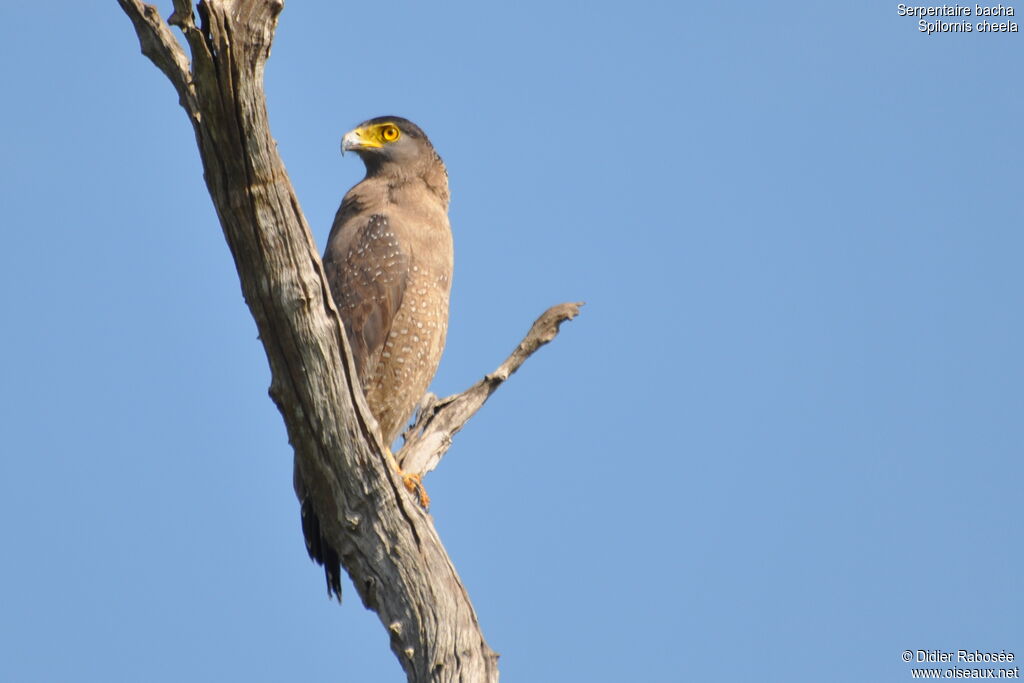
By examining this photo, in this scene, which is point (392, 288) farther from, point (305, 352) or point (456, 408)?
point (305, 352)

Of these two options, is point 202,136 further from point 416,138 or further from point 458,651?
point 416,138

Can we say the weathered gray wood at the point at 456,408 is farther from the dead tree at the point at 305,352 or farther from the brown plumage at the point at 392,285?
the dead tree at the point at 305,352

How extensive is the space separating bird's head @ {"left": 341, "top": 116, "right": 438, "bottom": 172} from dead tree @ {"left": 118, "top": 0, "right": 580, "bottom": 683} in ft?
8.82

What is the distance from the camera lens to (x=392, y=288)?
7.70 metres

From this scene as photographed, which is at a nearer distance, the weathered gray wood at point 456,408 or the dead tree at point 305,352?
the dead tree at point 305,352

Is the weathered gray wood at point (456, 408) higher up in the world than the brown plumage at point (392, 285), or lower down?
lower down

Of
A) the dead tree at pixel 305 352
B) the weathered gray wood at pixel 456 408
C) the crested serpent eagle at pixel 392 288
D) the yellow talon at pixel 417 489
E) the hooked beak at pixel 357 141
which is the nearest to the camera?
the dead tree at pixel 305 352

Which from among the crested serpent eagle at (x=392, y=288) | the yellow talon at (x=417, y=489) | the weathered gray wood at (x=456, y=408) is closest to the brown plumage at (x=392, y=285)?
the crested serpent eagle at (x=392, y=288)

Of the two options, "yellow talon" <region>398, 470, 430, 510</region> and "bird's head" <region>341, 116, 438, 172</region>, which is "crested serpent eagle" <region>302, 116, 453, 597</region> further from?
"yellow talon" <region>398, 470, 430, 510</region>

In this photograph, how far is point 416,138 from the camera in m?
8.50

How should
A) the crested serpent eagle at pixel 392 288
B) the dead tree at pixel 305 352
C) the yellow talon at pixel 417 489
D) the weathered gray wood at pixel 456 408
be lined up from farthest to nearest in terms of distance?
1. the crested serpent eagle at pixel 392 288
2. the weathered gray wood at pixel 456 408
3. the yellow talon at pixel 417 489
4. the dead tree at pixel 305 352

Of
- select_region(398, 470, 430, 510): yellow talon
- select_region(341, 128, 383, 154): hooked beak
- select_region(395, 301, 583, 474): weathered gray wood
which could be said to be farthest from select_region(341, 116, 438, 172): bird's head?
select_region(398, 470, 430, 510): yellow talon

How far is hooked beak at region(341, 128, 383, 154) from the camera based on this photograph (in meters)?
8.21

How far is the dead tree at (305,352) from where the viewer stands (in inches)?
176
